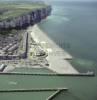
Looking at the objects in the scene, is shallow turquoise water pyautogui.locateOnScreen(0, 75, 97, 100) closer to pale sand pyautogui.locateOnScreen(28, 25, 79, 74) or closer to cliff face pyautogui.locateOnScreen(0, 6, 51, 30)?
pale sand pyautogui.locateOnScreen(28, 25, 79, 74)

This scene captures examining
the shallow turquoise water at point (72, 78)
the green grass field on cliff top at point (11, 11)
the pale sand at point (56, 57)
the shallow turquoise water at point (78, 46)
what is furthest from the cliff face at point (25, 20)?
the pale sand at point (56, 57)

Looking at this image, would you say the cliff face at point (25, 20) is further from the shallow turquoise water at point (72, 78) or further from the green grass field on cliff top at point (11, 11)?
the shallow turquoise water at point (72, 78)

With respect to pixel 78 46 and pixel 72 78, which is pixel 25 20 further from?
pixel 72 78

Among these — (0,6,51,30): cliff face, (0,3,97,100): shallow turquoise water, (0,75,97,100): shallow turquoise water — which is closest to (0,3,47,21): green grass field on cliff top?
(0,6,51,30): cliff face

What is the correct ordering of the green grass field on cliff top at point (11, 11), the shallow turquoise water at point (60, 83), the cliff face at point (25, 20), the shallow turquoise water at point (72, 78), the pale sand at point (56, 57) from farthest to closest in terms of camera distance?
the green grass field on cliff top at point (11, 11) < the cliff face at point (25, 20) < the pale sand at point (56, 57) < the shallow turquoise water at point (60, 83) < the shallow turquoise water at point (72, 78)

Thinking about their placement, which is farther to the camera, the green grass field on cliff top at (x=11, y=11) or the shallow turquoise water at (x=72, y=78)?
the green grass field on cliff top at (x=11, y=11)

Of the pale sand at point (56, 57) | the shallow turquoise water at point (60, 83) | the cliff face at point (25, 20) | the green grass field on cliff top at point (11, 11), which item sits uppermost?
the green grass field on cliff top at point (11, 11)

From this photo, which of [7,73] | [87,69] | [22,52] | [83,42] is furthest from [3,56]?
[83,42]

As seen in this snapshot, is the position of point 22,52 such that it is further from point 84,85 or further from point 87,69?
point 84,85

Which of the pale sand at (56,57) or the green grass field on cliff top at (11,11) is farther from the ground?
the green grass field on cliff top at (11,11)
